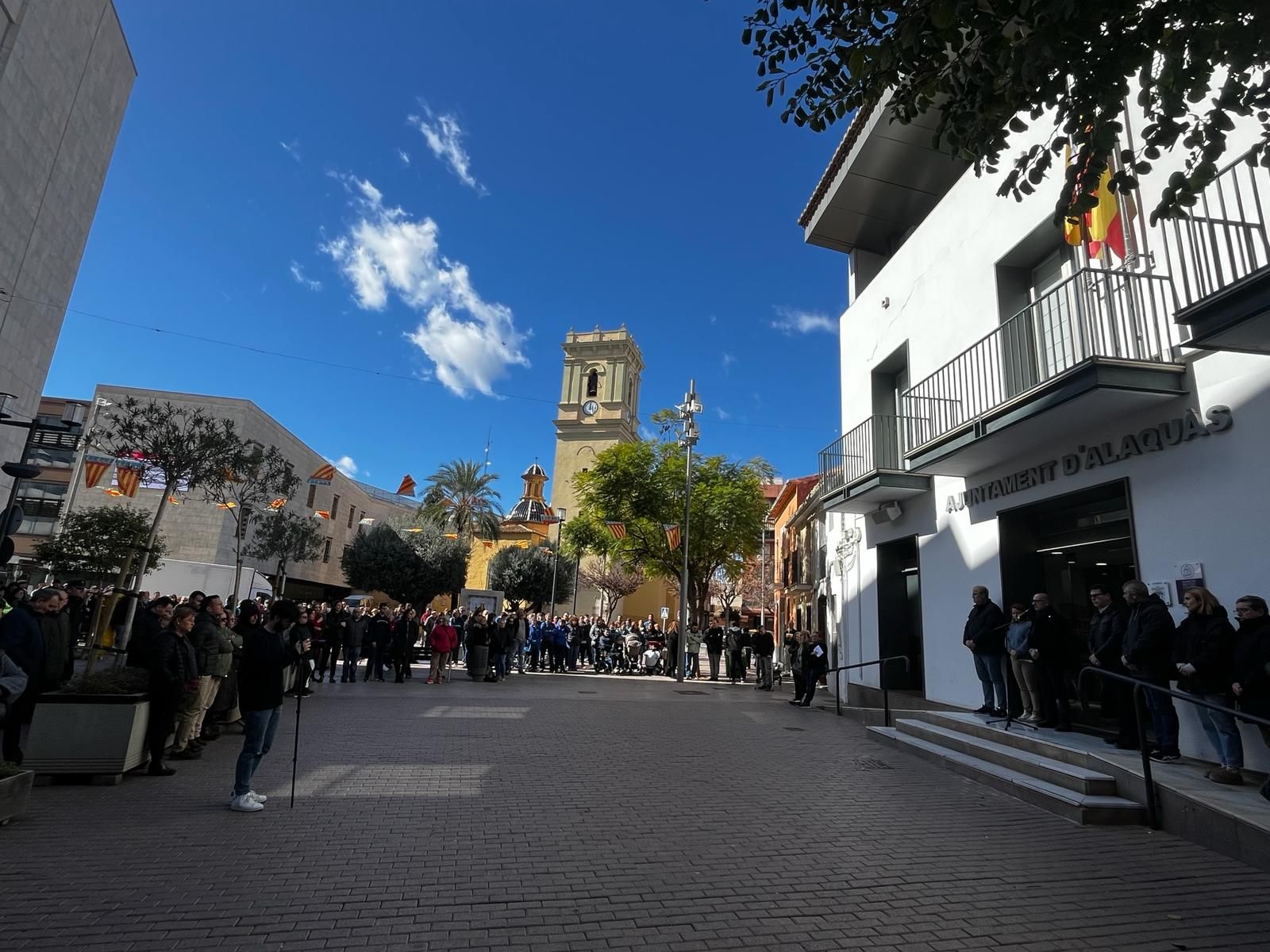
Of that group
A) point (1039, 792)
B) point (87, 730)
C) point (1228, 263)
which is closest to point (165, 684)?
point (87, 730)

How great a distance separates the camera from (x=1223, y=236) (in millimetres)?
7281

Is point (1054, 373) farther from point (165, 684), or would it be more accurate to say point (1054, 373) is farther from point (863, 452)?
point (165, 684)

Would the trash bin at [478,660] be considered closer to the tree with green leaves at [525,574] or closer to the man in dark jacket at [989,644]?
the man in dark jacket at [989,644]

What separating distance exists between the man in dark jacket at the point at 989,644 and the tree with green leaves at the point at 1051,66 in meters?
6.31

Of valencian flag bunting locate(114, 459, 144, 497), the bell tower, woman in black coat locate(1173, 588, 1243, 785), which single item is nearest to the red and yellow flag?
valencian flag bunting locate(114, 459, 144, 497)

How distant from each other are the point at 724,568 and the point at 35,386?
1060 inches

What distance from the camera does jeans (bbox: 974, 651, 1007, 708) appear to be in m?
9.86

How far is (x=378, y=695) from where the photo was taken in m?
14.3

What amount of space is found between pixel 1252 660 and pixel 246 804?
8.34m

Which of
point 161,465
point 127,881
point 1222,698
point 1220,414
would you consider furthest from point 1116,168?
point 161,465

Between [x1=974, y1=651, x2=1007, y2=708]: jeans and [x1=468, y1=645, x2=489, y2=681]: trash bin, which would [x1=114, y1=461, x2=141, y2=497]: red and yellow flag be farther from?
[x1=974, y1=651, x2=1007, y2=708]: jeans

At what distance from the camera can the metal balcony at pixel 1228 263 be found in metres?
5.98

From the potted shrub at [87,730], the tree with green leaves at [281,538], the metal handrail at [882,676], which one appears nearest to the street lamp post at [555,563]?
the tree with green leaves at [281,538]

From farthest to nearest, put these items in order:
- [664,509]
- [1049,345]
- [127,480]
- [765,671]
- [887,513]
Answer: [664,509], [765,671], [127,480], [887,513], [1049,345]
